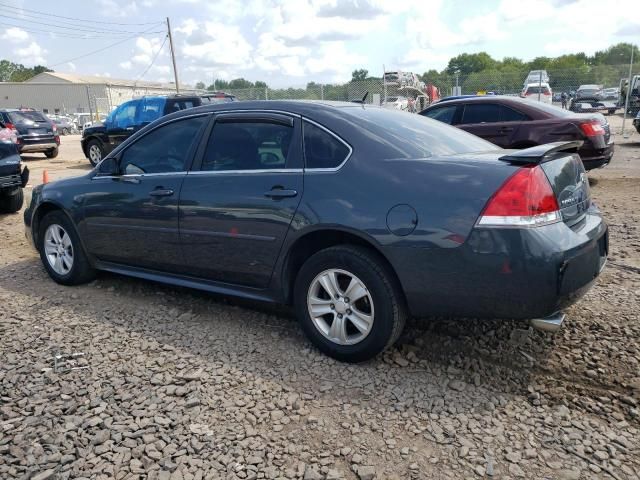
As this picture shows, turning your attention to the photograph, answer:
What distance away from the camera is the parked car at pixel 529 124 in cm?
824

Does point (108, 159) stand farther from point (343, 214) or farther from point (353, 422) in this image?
point (353, 422)

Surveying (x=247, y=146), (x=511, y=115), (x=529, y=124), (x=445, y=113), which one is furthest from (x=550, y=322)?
(x=445, y=113)

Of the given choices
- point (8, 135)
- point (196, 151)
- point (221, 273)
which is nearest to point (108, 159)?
point (196, 151)

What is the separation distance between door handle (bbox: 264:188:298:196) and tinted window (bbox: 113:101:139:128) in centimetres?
1173

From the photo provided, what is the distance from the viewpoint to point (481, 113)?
918 centimetres

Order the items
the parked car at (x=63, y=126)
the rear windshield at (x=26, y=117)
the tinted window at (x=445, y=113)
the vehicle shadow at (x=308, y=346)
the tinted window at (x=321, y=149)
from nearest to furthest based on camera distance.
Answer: the vehicle shadow at (x=308, y=346), the tinted window at (x=321, y=149), the tinted window at (x=445, y=113), the rear windshield at (x=26, y=117), the parked car at (x=63, y=126)

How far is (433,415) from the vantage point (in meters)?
2.76

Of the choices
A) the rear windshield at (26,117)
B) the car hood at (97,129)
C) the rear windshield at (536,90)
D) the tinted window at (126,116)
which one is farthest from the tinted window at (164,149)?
the rear windshield at (536,90)

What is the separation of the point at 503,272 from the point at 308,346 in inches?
55.9

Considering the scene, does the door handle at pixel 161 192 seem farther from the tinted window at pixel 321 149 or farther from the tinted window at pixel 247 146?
the tinted window at pixel 321 149

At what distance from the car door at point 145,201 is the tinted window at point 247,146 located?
200 millimetres

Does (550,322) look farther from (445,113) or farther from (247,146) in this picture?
(445,113)

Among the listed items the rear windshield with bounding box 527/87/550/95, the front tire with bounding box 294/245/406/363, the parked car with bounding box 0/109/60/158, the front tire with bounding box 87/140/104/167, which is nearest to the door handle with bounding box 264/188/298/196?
the front tire with bounding box 294/245/406/363

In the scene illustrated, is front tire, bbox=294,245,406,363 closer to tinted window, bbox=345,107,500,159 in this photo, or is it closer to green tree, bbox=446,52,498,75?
tinted window, bbox=345,107,500,159
